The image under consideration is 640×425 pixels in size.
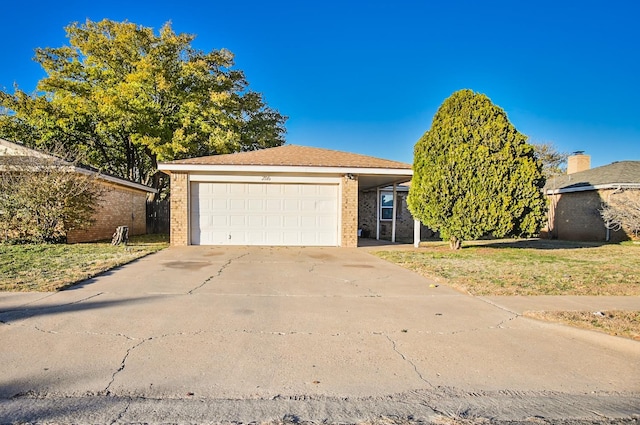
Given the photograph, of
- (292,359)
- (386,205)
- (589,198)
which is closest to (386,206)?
(386,205)

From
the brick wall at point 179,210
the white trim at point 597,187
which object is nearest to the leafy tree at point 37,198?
the brick wall at point 179,210

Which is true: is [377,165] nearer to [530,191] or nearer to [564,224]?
[530,191]

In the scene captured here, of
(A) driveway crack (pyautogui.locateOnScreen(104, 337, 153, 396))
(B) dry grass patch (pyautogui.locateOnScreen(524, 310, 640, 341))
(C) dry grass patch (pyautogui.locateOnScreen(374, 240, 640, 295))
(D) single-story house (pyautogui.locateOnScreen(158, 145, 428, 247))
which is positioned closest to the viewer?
(A) driveway crack (pyautogui.locateOnScreen(104, 337, 153, 396))

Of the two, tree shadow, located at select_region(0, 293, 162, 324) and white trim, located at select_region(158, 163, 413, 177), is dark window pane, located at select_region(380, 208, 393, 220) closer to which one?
white trim, located at select_region(158, 163, 413, 177)

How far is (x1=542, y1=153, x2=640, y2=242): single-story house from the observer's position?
1739 centimetres

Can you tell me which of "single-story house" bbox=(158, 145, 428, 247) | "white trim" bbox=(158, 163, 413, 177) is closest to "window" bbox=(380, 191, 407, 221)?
"single-story house" bbox=(158, 145, 428, 247)

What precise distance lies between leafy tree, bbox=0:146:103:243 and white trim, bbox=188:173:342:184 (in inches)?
150

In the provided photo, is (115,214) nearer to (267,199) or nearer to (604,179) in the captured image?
(267,199)

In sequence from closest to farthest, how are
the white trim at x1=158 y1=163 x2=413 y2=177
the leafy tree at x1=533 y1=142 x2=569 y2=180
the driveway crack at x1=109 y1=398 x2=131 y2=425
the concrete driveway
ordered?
1. the driveway crack at x1=109 y1=398 x2=131 y2=425
2. the concrete driveway
3. the white trim at x1=158 y1=163 x2=413 y2=177
4. the leafy tree at x1=533 y1=142 x2=569 y2=180

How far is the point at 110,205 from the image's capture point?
1631 centimetres

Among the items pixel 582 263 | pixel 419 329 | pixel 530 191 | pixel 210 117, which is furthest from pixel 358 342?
pixel 210 117

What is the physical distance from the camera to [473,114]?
11875mm

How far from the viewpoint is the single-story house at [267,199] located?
42.6ft

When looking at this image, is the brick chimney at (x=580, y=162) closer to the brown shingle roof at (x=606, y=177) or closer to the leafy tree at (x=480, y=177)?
the brown shingle roof at (x=606, y=177)
